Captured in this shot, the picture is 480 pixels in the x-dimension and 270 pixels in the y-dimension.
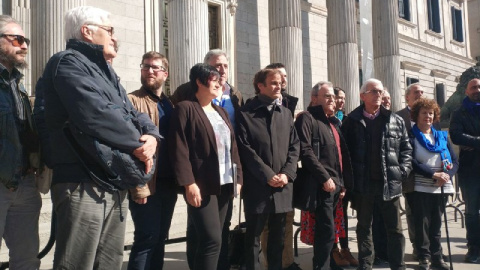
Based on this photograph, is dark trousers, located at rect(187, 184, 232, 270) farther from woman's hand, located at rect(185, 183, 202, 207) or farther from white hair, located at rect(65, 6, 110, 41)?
white hair, located at rect(65, 6, 110, 41)

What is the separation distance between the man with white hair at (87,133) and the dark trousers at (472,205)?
14.9ft

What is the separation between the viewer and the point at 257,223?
13.7ft

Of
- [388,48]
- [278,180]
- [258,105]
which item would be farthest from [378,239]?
[388,48]

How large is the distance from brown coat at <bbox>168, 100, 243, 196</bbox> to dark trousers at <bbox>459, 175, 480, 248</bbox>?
370 centimetres

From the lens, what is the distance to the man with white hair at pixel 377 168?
15.8 feet

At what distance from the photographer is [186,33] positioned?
10.3 m

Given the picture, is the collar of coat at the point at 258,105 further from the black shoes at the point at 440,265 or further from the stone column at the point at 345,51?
the stone column at the point at 345,51

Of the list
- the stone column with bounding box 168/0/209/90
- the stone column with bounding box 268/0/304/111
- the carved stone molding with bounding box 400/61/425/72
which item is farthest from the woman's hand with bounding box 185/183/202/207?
the carved stone molding with bounding box 400/61/425/72

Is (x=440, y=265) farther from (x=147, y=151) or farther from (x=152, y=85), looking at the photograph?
(x=147, y=151)

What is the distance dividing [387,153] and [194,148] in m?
2.26

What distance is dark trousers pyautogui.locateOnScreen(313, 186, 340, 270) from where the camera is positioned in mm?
4574

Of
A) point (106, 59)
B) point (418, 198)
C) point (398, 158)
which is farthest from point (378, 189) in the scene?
point (106, 59)

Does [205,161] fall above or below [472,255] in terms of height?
above

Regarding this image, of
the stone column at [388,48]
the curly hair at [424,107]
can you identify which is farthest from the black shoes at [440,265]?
the stone column at [388,48]
